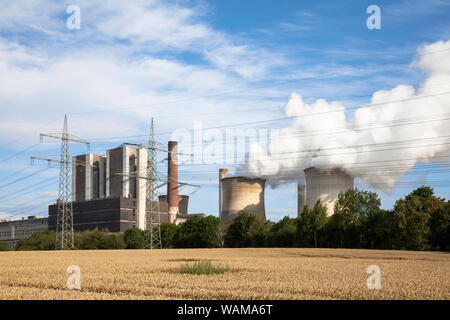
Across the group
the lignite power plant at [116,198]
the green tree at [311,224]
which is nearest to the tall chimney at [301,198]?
the lignite power plant at [116,198]

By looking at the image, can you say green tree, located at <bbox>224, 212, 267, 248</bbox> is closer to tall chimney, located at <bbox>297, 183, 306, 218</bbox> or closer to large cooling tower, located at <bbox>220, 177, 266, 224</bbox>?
large cooling tower, located at <bbox>220, 177, 266, 224</bbox>

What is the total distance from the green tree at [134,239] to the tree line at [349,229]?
0.73 meters

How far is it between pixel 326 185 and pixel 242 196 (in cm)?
1590

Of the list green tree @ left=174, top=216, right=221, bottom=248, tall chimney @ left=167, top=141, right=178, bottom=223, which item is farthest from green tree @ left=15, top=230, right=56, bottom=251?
tall chimney @ left=167, top=141, right=178, bottom=223

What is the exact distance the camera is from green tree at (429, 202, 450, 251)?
167ft

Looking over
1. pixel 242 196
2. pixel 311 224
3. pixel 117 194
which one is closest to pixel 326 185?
pixel 311 224

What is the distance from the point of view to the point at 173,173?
114m

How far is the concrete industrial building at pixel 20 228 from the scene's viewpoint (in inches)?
5433

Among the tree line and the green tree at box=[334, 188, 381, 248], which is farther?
the green tree at box=[334, 188, 381, 248]

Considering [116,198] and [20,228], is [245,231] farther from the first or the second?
[20,228]

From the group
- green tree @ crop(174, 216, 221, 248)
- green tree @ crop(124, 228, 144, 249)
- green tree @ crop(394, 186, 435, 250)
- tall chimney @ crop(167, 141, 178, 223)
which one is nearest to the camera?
green tree @ crop(394, 186, 435, 250)

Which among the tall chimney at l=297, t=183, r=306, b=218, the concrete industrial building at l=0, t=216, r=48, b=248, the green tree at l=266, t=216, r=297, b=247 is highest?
the tall chimney at l=297, t=183, r=306, b=218

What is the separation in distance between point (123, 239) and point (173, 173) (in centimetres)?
3275

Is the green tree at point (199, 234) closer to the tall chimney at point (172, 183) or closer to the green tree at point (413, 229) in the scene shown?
the green tree at point (413, 229)
